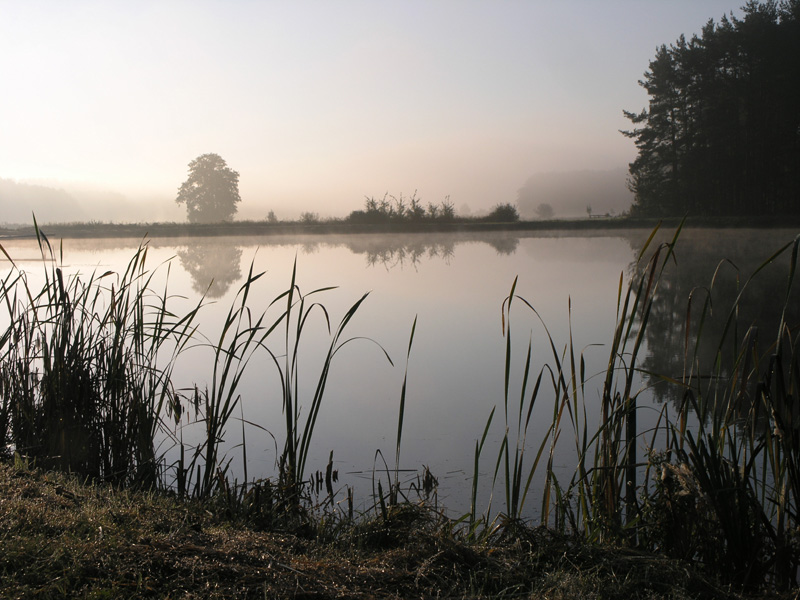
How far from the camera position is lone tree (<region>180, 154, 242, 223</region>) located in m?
27.2

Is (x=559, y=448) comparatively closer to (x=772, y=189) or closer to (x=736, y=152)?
(x=736, y=152)

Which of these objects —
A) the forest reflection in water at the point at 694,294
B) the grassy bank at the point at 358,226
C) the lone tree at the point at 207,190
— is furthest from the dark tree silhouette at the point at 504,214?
the lone tree at the point at 207,190

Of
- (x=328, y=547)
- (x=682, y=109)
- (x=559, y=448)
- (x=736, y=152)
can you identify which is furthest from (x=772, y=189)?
(x=328, y=547)

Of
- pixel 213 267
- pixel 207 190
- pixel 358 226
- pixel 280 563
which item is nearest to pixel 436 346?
pixel 280 563

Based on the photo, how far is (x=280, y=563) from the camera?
1182 mm

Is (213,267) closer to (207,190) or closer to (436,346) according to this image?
(436,346)

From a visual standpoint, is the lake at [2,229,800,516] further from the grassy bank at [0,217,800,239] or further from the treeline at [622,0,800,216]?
the treeline at [622,0,800,216]

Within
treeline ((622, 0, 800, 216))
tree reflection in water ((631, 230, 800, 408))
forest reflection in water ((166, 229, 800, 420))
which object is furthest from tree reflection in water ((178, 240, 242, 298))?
treeline ((622, 0, 800, 216))

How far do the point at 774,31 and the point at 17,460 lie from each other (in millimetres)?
20683

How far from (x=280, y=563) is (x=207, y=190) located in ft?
91.3

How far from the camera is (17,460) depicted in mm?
1860

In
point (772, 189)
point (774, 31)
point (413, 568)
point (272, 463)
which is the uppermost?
point (774, 31)

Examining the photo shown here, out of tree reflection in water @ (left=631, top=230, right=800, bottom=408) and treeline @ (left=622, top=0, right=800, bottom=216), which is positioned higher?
treeline @ (left=622, top=0, right=800, bottom=216)

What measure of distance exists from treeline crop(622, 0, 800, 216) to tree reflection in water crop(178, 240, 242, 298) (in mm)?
14066
